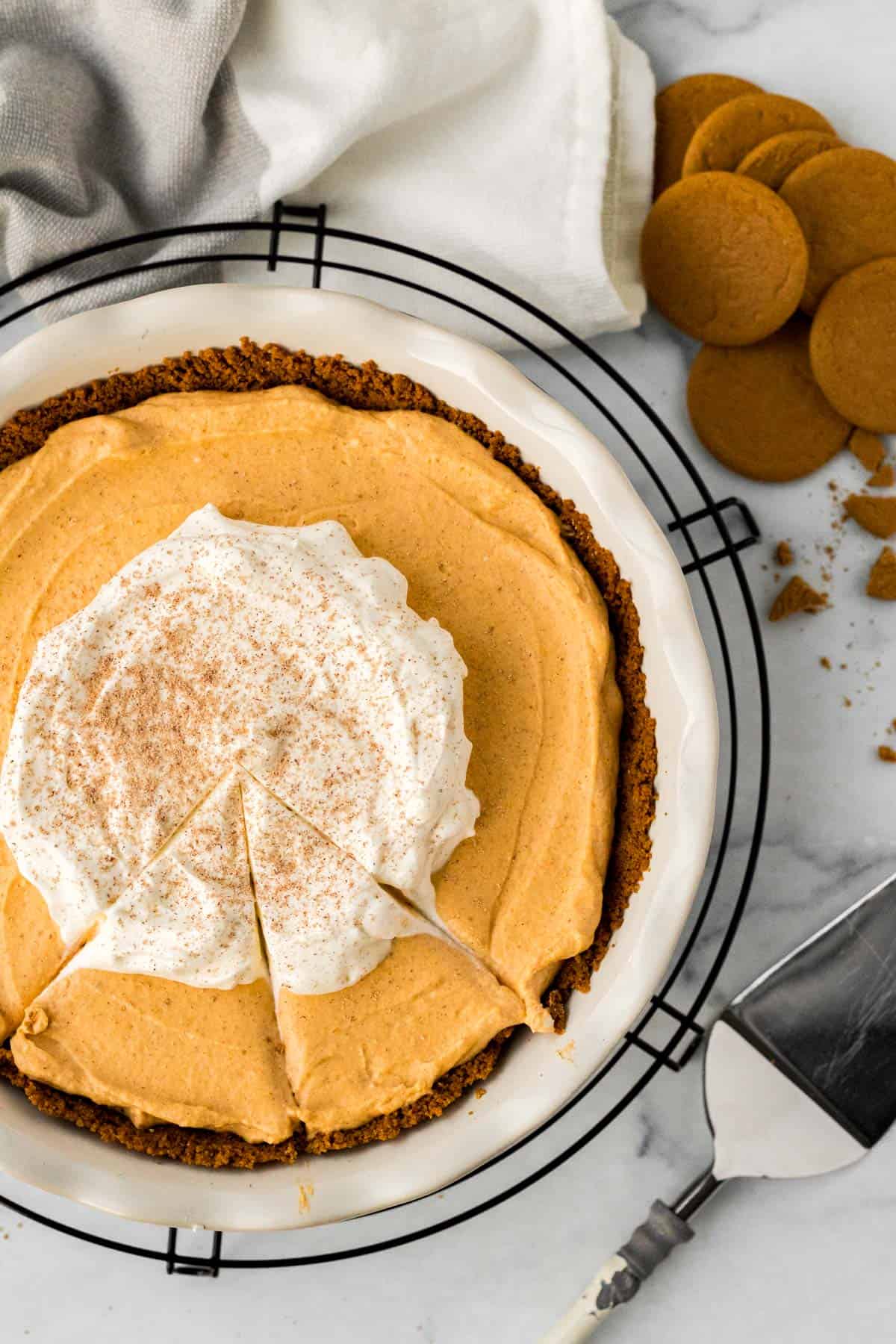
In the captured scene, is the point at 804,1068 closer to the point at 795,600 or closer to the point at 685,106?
the point at 795,600

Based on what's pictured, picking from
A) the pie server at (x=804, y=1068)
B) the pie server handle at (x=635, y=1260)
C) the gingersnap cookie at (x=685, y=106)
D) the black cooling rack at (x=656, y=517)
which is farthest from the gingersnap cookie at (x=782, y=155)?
the pie server handle at (x=635, y=1260)

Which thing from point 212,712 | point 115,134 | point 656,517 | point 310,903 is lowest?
point 310,903

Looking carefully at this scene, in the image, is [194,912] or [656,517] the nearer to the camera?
[194,912]

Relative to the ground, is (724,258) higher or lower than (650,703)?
higher

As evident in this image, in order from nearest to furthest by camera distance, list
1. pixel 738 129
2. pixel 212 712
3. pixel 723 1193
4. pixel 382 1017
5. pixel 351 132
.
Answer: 1. pixel 212 712
2. pixel 382 1017
3. pixel 351 132
4. pixel 738 129
5. pixel 723 1193

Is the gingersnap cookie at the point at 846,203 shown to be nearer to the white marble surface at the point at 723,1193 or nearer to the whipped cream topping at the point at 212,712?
the white marble surface at the point at 723,1193

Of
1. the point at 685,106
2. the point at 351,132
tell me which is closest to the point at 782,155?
the point at 685,106
